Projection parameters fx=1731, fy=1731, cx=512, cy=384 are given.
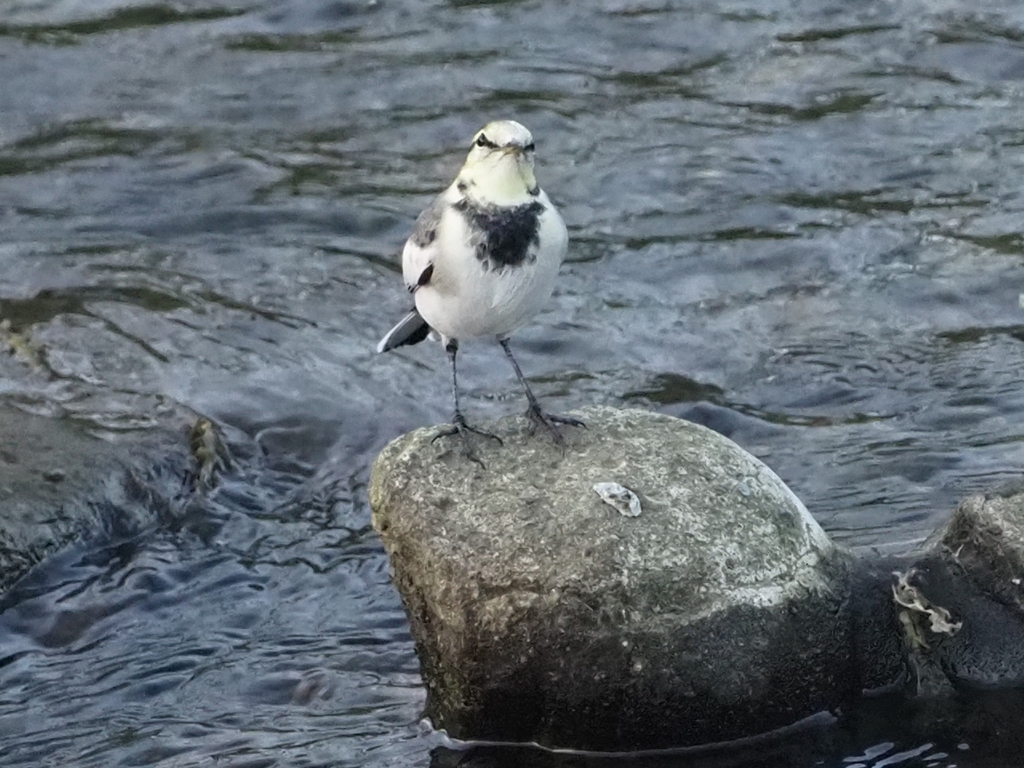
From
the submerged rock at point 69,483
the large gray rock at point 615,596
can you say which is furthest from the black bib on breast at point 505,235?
the submerged rock at point 69,483

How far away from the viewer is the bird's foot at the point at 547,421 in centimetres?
655

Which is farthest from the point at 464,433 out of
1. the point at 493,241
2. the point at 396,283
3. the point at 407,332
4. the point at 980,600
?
the point at 396,283

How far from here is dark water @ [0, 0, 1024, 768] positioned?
23.1 feet

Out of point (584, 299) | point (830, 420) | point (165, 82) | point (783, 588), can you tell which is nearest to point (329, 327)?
point (584, 299)

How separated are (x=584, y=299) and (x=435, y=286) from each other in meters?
4.45

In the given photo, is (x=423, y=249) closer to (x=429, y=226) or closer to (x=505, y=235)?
(x=429, y=226)

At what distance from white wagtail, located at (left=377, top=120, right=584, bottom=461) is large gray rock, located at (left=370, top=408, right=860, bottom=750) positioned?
0.36 metres

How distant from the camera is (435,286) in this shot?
21.1 feet

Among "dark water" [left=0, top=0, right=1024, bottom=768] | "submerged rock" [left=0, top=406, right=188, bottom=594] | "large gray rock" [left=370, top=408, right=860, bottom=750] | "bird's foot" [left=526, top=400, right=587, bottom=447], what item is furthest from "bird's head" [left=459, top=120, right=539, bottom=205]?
"submerged rock" [left=0, top=406, right=188, bottom=594]

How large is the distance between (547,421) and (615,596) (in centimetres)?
96

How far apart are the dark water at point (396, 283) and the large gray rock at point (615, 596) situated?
9.7 inches

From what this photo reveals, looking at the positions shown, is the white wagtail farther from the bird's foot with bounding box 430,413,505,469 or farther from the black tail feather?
the black tail feather

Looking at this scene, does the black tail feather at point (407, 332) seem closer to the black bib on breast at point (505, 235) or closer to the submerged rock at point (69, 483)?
the black bib on breast at point (505, 235)

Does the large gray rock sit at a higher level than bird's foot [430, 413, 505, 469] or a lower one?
lower
